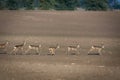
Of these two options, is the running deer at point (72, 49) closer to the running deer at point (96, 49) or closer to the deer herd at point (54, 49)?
the deer herd at point (54, 49)

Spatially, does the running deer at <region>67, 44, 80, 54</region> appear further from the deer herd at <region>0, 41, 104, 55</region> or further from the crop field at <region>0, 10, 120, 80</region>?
the crop field at <region>0, 10, 120, 80</region>

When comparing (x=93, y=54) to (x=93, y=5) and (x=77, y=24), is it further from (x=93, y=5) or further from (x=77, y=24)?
(x=93, y=5)

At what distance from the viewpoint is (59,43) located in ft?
81.9

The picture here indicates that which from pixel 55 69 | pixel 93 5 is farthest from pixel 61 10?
pixel 55 69

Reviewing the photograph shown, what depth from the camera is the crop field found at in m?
18.7

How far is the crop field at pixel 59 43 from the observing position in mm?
18672

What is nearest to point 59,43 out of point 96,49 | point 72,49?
point 72,49

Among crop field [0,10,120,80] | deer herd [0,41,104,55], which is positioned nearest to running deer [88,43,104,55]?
deer herd [0,41,104,55]

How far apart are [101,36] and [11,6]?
1360 centimetres

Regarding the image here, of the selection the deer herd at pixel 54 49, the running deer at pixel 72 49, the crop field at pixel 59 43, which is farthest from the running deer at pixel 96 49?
the running deer at pixel 72 49

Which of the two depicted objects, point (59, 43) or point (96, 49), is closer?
point (96, 49)

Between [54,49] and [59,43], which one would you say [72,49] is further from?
[59,43]

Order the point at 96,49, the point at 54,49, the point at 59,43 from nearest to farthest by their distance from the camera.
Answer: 1. the point at 54,49
2. the point at 96,49
3. the point at 59,43

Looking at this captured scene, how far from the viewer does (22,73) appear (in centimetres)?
1861
